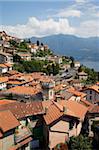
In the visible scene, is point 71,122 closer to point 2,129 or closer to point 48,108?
point 48,108

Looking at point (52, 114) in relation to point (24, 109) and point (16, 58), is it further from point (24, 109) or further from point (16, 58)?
point (16, 58)

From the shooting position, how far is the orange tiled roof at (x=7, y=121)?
21.9 m

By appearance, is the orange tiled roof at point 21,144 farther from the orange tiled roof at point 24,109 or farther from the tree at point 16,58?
the tree at point 16,58

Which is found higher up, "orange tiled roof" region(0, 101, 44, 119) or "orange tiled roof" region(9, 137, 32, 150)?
"orange tiled roof" region(0, 101, 44, 119)

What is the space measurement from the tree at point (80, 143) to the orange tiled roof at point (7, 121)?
14.7 feet

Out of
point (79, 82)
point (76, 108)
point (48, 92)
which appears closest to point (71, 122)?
point (76, 108)

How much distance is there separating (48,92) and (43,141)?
1234 centimetres

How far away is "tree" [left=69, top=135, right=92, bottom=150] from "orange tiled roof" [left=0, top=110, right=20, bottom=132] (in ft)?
14.7

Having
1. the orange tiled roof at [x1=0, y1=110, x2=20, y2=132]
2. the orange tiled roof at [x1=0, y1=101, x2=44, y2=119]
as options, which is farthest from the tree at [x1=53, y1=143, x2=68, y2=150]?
the orange tiled roof at [x1=0, y1=110, x2=20, y2=132]

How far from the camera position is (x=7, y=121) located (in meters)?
22.7

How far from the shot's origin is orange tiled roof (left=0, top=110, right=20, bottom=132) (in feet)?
71.8

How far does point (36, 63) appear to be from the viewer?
248 feet

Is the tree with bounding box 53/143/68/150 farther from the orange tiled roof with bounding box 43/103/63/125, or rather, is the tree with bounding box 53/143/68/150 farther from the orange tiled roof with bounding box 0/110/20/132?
the orange tiled roof with bounding box 0/110/20/132

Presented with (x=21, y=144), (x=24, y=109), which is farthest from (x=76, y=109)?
(x=21, y=144)
